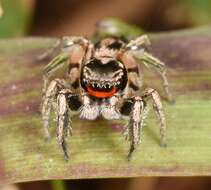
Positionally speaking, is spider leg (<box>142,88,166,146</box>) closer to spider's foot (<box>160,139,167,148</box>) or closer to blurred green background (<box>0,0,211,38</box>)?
spider's foot (<box>160,139,167,148</box>)

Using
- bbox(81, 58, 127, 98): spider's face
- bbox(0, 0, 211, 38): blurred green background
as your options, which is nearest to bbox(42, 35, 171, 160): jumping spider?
bbox(81, 58, 127, 98): spider's face

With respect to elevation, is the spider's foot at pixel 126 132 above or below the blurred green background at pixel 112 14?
below

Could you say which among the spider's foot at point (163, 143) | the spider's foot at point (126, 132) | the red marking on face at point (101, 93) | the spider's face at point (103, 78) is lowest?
the spider's foot at point (163, 143)

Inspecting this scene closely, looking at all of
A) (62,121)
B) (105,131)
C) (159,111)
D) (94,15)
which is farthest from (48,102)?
(94,15)

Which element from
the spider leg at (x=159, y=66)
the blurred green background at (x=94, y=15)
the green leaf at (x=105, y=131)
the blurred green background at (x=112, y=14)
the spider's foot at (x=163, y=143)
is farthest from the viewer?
the blurred green background at (x=94, y=15)

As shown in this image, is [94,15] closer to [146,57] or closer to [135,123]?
[146,57]

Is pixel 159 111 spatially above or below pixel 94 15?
below

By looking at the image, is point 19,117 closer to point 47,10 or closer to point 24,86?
point 24,86

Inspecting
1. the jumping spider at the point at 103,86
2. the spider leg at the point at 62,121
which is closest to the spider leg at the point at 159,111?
the jumping spider at the point at 103,86

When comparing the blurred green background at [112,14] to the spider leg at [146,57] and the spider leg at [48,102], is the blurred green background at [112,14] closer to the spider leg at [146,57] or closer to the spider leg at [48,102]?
the spider leg at [146,57]
